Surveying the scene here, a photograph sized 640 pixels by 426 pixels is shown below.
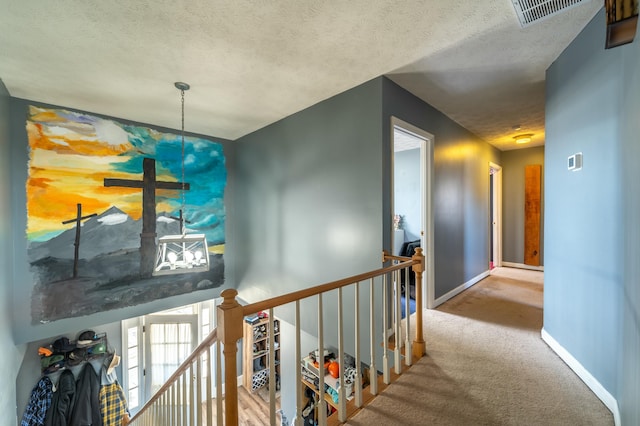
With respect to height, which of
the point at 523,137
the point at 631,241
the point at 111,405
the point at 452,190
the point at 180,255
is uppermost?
the point at 523,137

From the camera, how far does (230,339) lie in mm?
1052

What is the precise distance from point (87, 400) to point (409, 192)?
568 cm

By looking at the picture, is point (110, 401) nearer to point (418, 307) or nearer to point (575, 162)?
point (418, 307)

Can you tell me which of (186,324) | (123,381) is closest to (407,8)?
(186,324)

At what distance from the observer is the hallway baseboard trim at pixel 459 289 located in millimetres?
3109

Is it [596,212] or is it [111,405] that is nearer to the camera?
[596,212]

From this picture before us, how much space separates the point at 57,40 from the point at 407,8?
2438mm

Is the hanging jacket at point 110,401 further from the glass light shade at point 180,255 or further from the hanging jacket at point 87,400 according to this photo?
the glass light shade at point 180,255

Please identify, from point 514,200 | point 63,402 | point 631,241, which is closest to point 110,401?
point 63,402

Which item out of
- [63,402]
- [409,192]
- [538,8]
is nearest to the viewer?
[538,8]

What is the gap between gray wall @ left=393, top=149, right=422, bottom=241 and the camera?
4.66 metres

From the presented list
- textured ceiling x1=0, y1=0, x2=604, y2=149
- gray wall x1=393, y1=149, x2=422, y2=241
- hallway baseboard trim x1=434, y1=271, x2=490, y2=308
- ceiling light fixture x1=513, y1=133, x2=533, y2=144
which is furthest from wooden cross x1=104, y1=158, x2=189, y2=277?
ceiling light fixture x1=513, y1=133, x2=533, y2=144

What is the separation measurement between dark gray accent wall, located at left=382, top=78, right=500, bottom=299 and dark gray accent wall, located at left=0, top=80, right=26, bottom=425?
3.72m

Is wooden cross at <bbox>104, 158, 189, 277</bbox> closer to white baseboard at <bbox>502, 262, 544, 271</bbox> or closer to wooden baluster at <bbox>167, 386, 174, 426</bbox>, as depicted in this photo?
wooden baluster at <bbox>167, 386, 174, 426</bbox>
